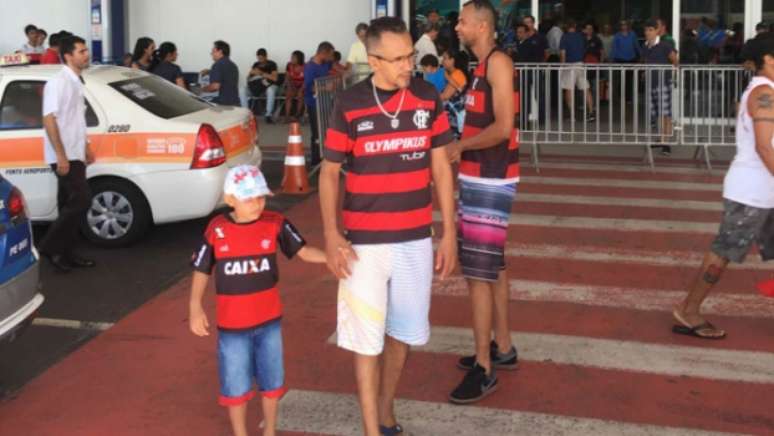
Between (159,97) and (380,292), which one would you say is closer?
(380,292)

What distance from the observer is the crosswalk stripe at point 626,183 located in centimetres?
1120

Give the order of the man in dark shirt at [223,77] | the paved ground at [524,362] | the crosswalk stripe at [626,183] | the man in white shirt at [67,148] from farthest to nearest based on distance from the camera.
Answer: the man in dark shirt at [223,77], the crosswalk stripe at [626,183], the man in white shirt at [67,148], the paved ground at [524,362]

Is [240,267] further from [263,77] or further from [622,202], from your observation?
[263,77]

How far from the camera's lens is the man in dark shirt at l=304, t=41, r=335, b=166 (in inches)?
513

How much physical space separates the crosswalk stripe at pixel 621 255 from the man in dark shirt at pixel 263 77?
1138cm

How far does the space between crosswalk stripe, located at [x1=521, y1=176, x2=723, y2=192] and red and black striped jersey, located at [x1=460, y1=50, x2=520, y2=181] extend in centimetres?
637

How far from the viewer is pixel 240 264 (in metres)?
4.33

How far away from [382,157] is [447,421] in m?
1.50

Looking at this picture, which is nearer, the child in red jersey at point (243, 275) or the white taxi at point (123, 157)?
the child in red jersey at point (243, 275)

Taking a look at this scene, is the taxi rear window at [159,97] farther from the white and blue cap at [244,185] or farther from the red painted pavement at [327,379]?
the white and blue cap at [244,185]

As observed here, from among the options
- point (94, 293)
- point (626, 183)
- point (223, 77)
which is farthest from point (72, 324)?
point (223, 77)

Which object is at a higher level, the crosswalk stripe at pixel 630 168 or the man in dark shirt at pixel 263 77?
the man in dark shirt at pixel 263 77

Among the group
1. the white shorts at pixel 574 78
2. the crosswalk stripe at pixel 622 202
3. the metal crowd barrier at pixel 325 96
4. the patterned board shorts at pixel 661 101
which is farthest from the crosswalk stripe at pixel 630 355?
the white shorts at pixel 574 78

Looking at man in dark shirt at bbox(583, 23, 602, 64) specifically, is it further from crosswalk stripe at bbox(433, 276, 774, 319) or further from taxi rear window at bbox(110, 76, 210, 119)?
crosswalk stripe at bbox(433, 276, 774, 319)
